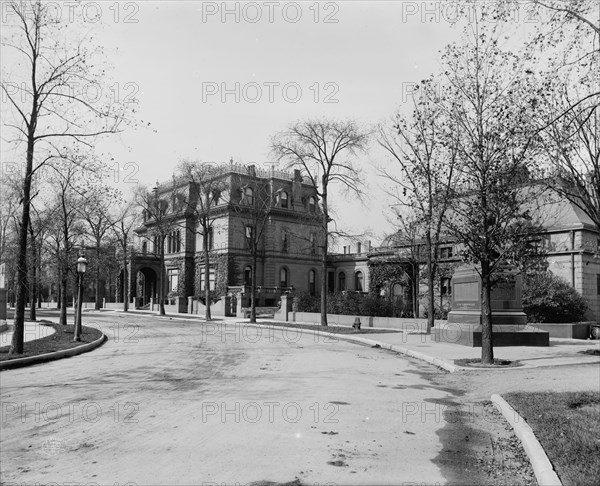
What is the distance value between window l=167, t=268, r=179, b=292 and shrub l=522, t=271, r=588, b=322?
43192mm

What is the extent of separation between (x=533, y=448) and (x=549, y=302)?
2248cm

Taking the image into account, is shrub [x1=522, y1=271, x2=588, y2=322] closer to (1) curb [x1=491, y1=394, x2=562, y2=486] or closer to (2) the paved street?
(2) the paved street

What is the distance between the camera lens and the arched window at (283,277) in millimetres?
59644

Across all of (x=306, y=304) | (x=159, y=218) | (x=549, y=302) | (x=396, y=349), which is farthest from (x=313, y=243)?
Answer: (x=159, y=218)

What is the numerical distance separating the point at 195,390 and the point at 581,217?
3369cm

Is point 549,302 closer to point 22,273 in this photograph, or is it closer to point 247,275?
point 22,273

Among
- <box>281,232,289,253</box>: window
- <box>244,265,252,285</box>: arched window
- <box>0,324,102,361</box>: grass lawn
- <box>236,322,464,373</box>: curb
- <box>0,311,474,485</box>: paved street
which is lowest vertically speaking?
<box>236,322,464,373</box>: curb

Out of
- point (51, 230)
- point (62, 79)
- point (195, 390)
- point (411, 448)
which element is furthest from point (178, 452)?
point (51, 230)

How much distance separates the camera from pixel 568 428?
6.88 meters

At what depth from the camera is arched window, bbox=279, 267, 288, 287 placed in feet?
196

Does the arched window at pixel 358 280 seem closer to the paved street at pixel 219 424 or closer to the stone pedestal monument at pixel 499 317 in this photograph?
the stone pedestal monument at pixel 499 317

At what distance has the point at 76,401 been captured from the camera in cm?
907

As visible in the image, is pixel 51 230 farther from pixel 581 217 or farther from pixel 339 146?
pixel 581 217

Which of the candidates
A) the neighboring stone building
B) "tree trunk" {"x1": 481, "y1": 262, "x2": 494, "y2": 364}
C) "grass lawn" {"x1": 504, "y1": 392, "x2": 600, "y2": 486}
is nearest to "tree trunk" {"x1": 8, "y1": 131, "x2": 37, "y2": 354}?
"tree trunk" {"x1": 481, "y1": 262, "x2": 494, "y2": 364}
